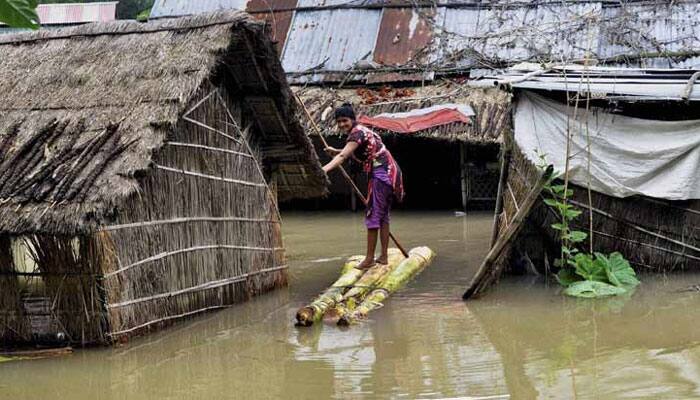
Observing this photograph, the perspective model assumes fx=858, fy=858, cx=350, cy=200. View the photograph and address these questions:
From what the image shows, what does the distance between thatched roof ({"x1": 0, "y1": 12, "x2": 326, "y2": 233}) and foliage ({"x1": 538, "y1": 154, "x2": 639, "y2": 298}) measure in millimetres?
2362

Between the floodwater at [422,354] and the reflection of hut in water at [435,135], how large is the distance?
6392 millimetres

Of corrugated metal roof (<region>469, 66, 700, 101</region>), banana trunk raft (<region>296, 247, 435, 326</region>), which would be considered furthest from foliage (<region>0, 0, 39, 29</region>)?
corrugated metal roof (<region>469, 66, 700, 101</region>)

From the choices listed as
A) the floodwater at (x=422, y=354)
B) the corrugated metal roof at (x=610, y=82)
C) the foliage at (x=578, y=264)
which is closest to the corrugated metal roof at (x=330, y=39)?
the corrugated metal roof at (x=610, y=82)

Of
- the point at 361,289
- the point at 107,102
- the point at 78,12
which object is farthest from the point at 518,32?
the point at 78,12

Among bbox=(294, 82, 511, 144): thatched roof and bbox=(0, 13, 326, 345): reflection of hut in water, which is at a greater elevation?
bbox=(294, 82, 511, 144): thatched roof

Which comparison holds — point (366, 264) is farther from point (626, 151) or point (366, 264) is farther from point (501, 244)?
point (626, 151)

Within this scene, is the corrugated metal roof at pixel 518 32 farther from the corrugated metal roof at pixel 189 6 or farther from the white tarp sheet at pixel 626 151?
the white tarp sheet at pixel 626 151

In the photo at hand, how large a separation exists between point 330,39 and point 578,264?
32.5ft

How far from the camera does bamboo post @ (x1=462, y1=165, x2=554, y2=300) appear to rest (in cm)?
714

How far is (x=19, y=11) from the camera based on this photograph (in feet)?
5.18

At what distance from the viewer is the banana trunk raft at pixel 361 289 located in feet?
21.4

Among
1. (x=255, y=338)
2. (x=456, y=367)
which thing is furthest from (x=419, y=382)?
(x=255, y=338)

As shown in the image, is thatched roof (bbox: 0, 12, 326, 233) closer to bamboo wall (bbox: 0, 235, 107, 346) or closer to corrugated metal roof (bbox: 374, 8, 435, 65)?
bamboo wall (bbox: 0, 235, 107, 346)

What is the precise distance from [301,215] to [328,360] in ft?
32.2
